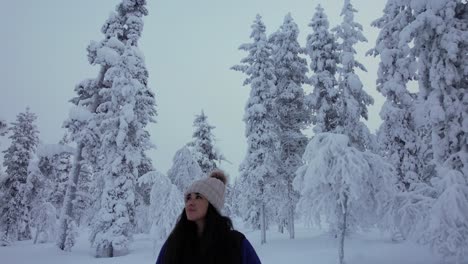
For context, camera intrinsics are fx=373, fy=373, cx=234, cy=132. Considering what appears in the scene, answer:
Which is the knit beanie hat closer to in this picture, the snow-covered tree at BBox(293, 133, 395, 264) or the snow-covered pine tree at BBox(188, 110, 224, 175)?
the snow-covered tree at BBox(293, 133, 395, 264)

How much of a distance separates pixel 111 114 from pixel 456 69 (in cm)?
1991

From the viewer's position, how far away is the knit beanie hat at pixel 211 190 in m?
→ 3.33

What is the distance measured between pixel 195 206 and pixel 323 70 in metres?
24.9

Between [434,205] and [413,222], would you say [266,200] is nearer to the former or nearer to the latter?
[413,222]

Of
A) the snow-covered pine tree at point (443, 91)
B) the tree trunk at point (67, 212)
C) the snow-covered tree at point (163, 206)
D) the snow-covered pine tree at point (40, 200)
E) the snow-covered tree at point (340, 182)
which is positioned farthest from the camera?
the snow-covered pine tree at point (40, 200)

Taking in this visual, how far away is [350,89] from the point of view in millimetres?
25859

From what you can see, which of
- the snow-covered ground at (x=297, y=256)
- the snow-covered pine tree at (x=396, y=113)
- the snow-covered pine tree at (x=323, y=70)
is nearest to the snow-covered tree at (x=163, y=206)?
the snow-covered ground at (x=297, y=256)

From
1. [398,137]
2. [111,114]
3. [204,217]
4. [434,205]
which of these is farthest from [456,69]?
[111,114]

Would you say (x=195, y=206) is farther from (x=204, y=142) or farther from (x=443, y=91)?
(x=204, y=142)

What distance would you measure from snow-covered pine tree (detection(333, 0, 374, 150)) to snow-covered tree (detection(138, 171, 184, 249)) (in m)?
11.7

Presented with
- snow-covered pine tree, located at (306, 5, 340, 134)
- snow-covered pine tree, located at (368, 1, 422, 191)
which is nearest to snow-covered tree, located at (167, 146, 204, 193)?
snow-covered pine tree, located at (306, 5, 340, 134)

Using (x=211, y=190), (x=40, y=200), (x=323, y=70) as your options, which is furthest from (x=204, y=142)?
(x=211, y=190)

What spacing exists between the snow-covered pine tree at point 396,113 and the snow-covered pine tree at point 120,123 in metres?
15.7

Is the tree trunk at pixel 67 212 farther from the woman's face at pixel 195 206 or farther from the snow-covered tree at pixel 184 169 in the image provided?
the woman's face at pixel 195 206
